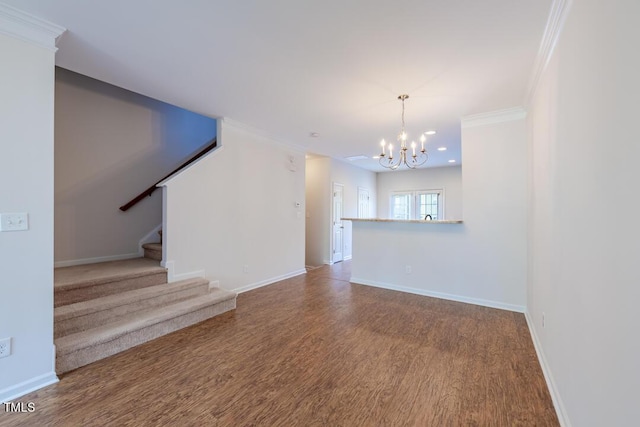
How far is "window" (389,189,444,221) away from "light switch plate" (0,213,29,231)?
8.26 meters

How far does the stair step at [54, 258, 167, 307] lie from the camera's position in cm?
269

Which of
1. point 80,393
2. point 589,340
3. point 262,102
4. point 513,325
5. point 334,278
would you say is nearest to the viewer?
point 589,340

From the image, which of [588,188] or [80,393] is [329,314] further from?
[588,188]

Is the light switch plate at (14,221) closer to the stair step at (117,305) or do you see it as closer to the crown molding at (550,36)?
the stair step at (117,305)

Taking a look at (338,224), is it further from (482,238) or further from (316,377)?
(316,377)

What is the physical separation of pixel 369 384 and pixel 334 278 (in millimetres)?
3224

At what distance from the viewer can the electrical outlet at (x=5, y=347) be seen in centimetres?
184

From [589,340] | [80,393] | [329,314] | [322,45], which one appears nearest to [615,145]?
[589,340]

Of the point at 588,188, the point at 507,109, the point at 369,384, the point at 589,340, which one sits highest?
the point at 507,109

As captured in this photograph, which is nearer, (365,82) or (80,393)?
(80,393)

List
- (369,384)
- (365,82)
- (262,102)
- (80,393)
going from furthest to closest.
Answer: (262,102) < (365,82) < (369,384) < (80,393)

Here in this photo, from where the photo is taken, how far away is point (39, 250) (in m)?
2.01

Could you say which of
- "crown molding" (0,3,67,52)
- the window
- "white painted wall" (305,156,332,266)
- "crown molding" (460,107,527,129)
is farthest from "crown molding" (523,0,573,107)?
the window

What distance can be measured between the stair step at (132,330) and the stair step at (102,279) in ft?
1.45
